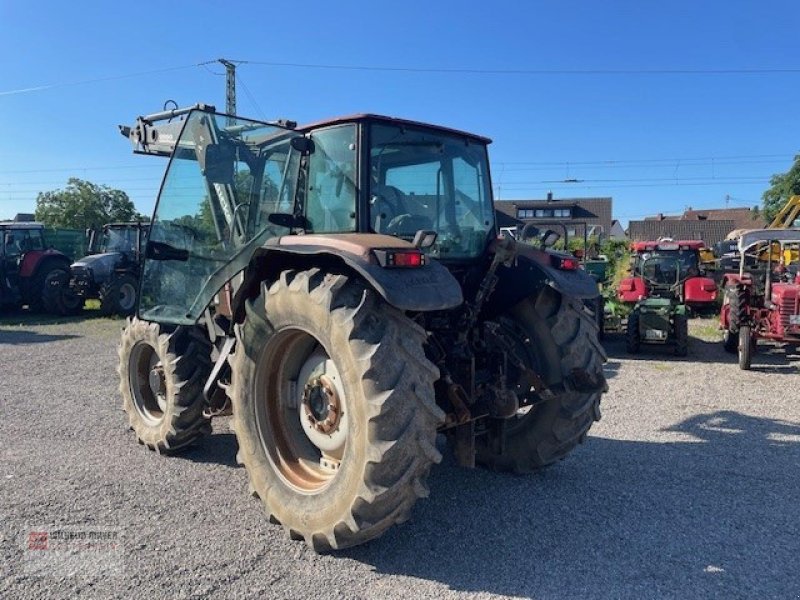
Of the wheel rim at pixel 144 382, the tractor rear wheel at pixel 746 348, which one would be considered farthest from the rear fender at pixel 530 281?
the tractor rear wheel at pixel 746 348

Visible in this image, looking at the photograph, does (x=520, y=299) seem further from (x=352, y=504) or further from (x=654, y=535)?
(x=352, y=504)

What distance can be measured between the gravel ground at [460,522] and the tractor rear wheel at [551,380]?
0.84 ft

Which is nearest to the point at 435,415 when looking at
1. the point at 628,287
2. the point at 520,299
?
the point at 520,299

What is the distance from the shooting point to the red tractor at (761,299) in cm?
973

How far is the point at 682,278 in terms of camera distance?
14547mm

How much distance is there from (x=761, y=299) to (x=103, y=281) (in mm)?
14968

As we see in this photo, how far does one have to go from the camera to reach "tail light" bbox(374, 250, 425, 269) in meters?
3.26

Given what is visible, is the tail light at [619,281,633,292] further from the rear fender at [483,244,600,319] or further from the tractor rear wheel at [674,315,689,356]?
the rear fender at [483,244,600,319]

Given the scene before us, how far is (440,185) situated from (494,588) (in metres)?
2.56

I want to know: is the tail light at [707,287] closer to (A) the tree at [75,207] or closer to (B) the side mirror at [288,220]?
(B) the side mirror at [288,220]

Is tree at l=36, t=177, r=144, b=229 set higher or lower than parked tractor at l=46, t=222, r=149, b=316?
higher

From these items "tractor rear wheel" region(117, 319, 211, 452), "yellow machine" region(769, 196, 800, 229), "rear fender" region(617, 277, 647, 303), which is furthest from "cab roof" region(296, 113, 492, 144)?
"yellow machine" region(769, 196, 800, 229)

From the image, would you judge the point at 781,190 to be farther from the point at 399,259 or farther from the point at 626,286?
the point at 399,259

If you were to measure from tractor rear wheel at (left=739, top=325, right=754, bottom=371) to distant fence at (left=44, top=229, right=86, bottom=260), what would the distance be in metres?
20.2
